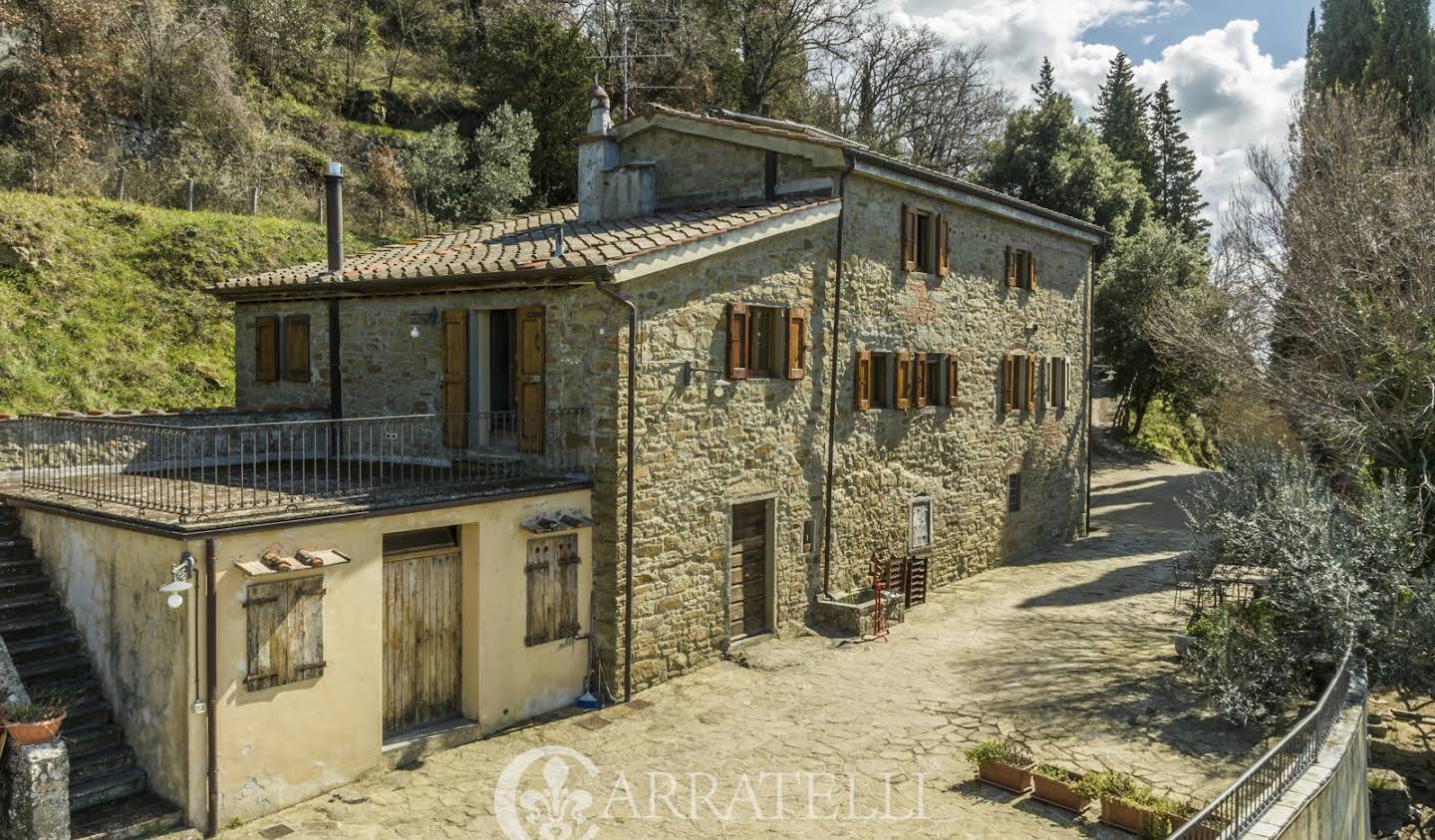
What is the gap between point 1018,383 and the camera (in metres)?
20.0

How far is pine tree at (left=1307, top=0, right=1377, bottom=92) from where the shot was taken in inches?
1093

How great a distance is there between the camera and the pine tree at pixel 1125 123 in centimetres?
4616

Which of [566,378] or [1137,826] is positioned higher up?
[566,378]

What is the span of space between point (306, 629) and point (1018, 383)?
49.8 feet

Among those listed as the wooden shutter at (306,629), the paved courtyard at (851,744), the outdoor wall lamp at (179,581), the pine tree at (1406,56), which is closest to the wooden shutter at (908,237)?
the paved courtyard at (851,744)

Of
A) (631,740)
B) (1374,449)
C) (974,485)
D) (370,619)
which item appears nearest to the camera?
(370,619)

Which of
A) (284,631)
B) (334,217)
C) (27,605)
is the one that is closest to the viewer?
(284,631)

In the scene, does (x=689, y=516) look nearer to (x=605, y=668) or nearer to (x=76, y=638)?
(x=605, y=668)

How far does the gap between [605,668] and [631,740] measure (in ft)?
4.31

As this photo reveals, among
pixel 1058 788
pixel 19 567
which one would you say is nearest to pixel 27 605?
pixel 19 567

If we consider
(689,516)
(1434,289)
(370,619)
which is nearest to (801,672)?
(689,516)

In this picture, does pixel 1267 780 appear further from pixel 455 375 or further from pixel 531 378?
pixel 455 375

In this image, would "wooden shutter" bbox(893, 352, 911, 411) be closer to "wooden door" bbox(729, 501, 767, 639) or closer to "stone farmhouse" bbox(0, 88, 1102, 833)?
"stone farmhouse" bbox(0, 88, 1102, 833)

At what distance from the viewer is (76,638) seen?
969 centimetres
